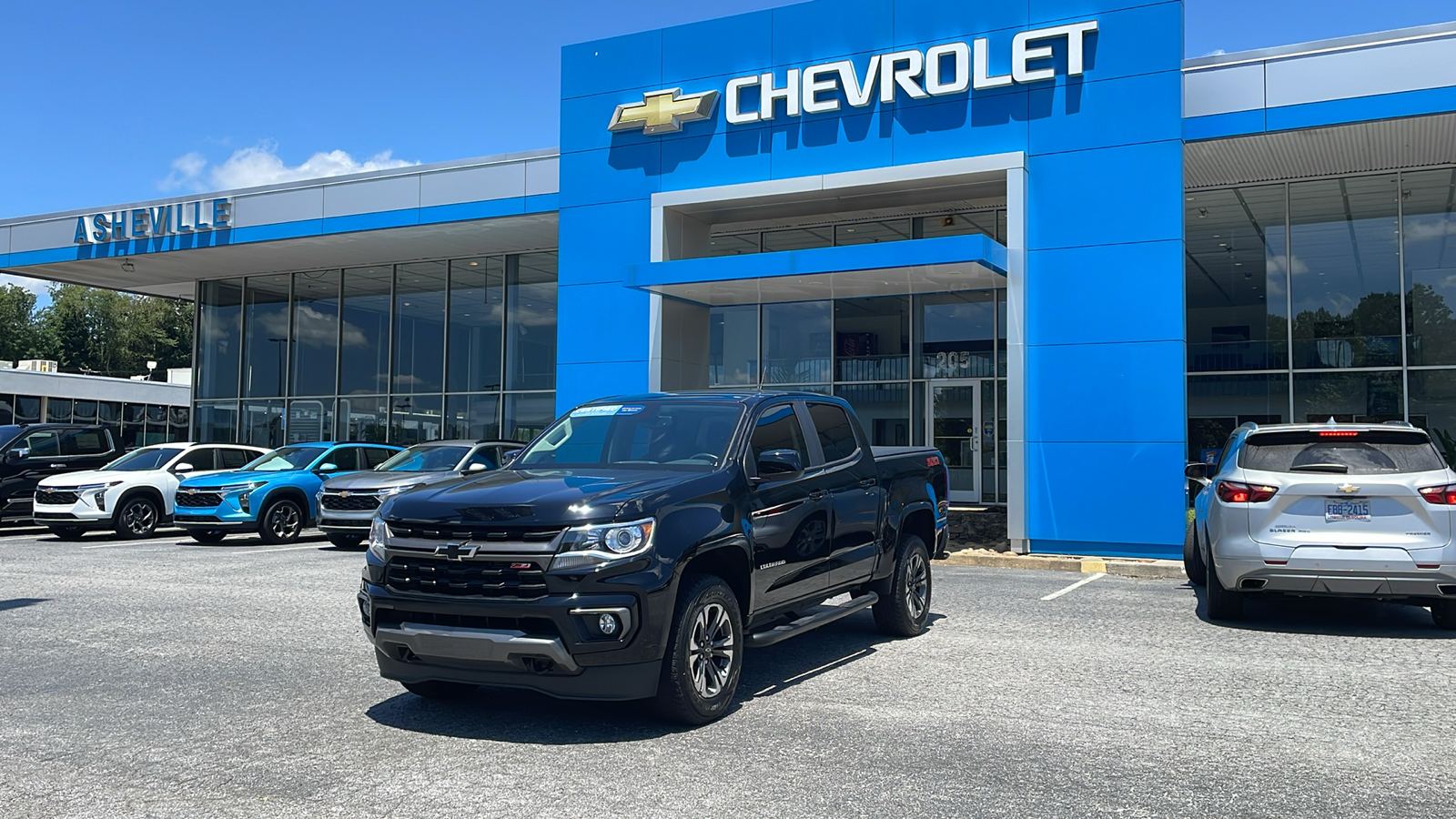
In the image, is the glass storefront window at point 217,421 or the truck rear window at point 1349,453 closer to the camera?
the truck rear window at point 1349,453

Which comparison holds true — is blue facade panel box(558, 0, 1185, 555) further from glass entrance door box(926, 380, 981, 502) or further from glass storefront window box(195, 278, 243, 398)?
glass storefront window box(195, 278, 243, 398)

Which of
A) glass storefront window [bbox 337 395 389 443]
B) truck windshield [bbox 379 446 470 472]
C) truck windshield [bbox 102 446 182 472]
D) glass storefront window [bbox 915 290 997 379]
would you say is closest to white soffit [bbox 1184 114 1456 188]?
glass storefront window [bbox 915 290 997 379]

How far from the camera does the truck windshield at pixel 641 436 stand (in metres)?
7.40

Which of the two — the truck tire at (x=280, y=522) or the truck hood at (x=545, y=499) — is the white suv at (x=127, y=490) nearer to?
→ the truck tire at (x=280, y=522)

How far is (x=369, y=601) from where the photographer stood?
249 inches

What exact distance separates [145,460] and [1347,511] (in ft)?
62.0

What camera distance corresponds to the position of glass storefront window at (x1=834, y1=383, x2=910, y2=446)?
22625 millimetres

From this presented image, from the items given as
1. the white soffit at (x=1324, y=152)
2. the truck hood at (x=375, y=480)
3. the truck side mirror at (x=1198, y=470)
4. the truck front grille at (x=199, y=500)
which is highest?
the white soffit at (x=1324, y=152)

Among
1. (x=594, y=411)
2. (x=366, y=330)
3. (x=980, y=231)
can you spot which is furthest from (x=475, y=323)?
(x=594, y=411)

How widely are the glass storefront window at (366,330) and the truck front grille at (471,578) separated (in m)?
24.4

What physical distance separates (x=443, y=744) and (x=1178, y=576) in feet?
36.2

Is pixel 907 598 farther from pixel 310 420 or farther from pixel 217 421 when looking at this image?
pixel 217 421

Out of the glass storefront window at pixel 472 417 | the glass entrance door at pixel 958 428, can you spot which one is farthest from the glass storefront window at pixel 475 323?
the glass entrance door at pixel 958 428

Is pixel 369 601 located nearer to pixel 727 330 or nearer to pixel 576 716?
pixel 576 716
